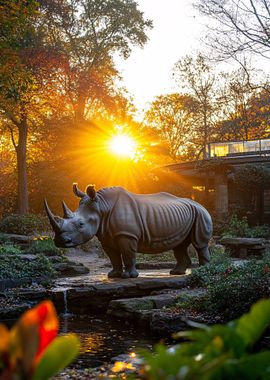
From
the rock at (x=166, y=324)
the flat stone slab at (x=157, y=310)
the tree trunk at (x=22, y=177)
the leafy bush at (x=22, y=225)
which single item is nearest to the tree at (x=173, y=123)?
the tree trunk at (x=22, y=177)

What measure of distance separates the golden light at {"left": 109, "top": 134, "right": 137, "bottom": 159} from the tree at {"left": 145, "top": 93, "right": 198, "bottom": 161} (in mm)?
9548

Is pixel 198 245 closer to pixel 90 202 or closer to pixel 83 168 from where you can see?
pixel 90 202

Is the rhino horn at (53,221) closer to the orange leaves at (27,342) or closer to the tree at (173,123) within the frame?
the orange leaves at (27,342)

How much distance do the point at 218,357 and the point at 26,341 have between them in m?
0.36

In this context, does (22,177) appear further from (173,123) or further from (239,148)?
(173,123)

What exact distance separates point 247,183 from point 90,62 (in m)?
13.1

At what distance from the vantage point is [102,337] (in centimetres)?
714

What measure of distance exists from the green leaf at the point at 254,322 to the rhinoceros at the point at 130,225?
Result: 818 cm

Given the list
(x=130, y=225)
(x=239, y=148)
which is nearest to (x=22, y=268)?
(x=130, y=225)

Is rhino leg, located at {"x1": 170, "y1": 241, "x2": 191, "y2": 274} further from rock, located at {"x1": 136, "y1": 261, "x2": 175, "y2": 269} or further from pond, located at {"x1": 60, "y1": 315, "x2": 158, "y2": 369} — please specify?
pond, located at {"x1": 60, "y1": 315, "x2": 158, "y2": 369}

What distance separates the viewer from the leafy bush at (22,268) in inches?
416

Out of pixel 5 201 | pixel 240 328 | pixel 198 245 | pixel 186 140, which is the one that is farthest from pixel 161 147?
pixel 240 328

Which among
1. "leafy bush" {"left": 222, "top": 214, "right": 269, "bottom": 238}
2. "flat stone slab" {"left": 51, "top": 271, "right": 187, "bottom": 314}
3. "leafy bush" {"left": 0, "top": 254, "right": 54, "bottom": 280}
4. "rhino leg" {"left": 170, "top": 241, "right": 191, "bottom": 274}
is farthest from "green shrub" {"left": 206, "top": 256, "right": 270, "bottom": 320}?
"leafy bush" {"left": 222, "top": 214, "right": 269, "bottom": 238}

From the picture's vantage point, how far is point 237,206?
1078 inches
